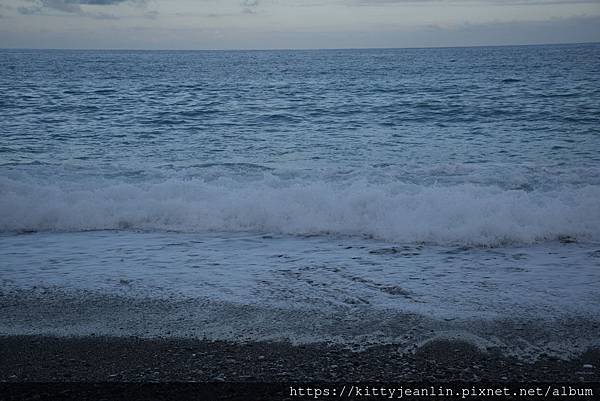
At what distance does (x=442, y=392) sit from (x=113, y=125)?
743 inches

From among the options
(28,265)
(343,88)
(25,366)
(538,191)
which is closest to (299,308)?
(25,366)

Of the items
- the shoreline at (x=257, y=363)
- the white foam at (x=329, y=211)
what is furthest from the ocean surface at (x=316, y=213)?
the shoreline at (x=257, y=363)

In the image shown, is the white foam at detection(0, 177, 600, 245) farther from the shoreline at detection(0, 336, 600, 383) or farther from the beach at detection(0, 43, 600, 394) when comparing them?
the shoreline at detection(0, 336, 600, 383)

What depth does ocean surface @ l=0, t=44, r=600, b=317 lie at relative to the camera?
218 inches

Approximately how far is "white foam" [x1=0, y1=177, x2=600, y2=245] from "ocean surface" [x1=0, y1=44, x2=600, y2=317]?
3 centimetres

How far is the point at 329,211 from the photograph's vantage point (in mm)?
8453

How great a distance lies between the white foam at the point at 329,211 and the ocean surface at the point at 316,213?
0.11 feet

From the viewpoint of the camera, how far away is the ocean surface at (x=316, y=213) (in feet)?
18.2

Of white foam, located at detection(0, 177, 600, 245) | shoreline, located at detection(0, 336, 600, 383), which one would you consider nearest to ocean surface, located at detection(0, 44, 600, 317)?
white foam, located at detection(0, 177, 600, 245)

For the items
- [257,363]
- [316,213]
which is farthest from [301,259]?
[257,363]

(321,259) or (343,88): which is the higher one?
(343,88)

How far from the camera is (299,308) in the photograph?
16.1 feet

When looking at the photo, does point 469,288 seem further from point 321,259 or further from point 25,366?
point 25,366

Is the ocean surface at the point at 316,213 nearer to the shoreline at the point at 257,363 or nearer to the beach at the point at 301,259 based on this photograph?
the beach at the point at 301,259
